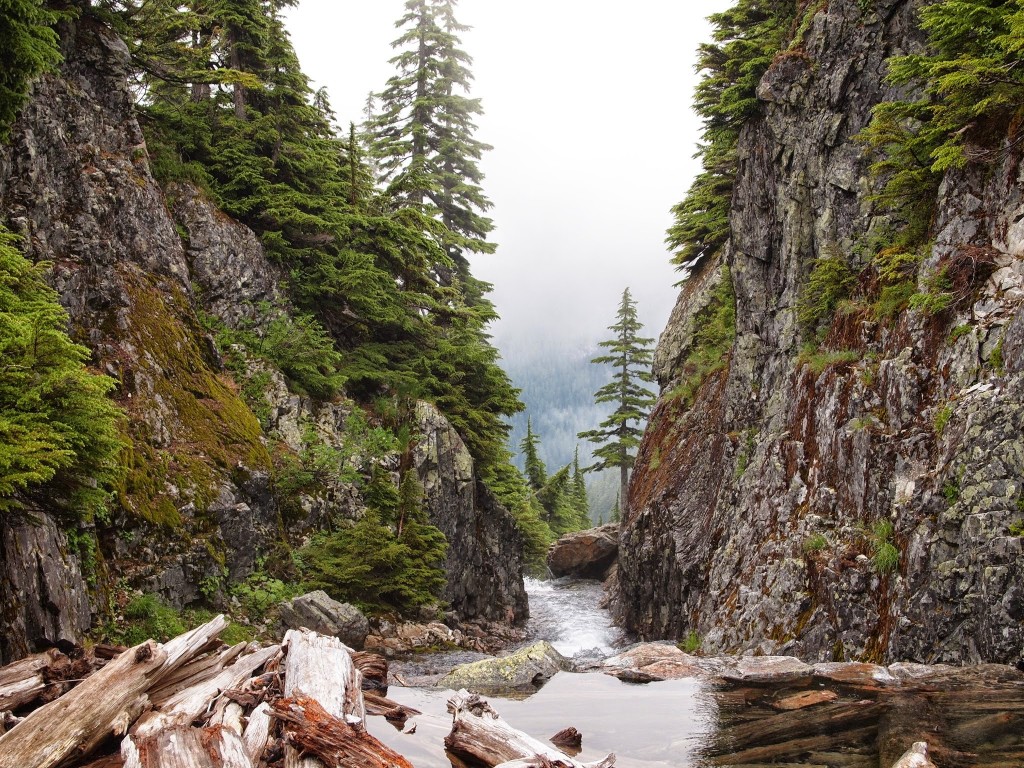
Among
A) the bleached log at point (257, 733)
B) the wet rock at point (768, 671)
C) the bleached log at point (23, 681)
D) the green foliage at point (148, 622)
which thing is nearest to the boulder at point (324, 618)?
the green foliage at point (148, 622)

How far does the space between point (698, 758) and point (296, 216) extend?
63.1ft

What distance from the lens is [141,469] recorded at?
12.1 metres

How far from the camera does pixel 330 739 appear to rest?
3955 millimetres

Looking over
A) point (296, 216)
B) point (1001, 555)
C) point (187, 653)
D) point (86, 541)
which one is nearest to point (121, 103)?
point (296, 216)

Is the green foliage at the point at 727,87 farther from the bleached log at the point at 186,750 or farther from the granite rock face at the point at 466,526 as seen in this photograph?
the bleached log at the point at 186,750

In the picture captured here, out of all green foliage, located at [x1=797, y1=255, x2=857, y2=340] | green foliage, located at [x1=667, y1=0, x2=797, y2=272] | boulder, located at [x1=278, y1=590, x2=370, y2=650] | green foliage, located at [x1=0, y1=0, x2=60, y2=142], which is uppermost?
green foliage, located at [x1=667, y1=0, x2=797, y2=272]

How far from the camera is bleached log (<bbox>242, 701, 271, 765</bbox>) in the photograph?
397 cm

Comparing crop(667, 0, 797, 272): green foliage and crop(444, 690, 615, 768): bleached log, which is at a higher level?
crop(667, 0, 797, 272): green foliage

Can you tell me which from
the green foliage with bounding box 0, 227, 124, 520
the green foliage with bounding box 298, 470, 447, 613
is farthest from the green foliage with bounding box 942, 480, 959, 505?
the green foliage with bounding box 298, 470, 447, 613

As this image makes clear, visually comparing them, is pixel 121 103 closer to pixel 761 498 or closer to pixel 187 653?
pixel 187 653

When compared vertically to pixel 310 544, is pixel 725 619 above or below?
below

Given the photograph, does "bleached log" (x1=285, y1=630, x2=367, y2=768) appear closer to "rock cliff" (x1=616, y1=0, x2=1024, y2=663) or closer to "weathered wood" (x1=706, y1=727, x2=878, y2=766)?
"weathered wood" (x1=706, y1=727, x2=878, y2=766)

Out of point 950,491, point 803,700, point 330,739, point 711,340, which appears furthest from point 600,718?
point 711,340

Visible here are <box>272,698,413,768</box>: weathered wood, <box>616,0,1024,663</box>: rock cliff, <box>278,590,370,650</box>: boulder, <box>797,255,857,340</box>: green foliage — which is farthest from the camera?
<box>797,255,857,340</box>: green foliage
